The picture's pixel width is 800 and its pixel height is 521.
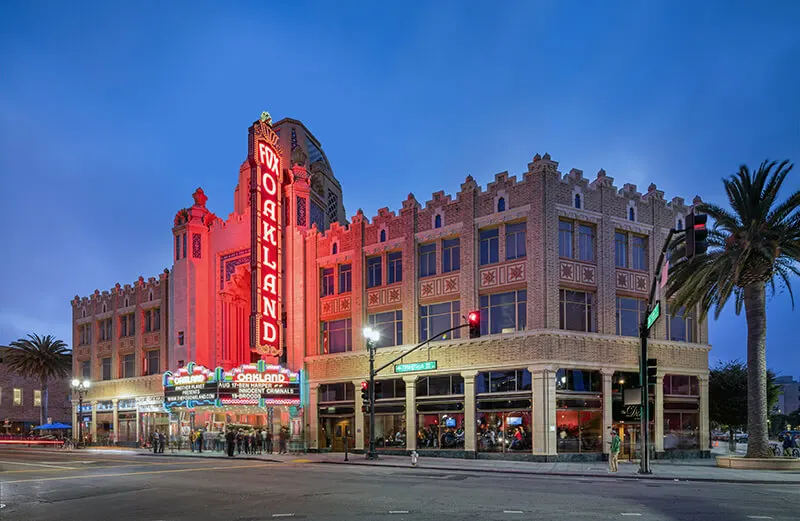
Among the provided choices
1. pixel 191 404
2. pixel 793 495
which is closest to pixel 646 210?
pixel 793 495

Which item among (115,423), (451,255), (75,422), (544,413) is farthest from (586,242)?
(75,422)

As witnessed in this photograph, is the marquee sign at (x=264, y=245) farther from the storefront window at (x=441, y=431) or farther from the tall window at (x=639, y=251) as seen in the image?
the tall window at (x=639, y=251)

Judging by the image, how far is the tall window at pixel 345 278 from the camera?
50.4 meters

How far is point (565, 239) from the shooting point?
1596 inches

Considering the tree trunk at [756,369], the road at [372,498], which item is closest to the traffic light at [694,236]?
the road at [372,498]

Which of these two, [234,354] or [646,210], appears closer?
[646,210]

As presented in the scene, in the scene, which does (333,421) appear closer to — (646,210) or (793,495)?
(646,210)

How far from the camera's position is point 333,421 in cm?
5041

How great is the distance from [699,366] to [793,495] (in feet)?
76.8

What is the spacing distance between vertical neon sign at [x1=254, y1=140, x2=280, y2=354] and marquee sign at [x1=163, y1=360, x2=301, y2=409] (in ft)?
6.14

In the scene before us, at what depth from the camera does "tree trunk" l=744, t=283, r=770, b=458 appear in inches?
1357

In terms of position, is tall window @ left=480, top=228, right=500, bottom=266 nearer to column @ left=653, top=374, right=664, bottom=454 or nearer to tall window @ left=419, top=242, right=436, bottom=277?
tall window @ left=419, top=242, right=436, bottom=277

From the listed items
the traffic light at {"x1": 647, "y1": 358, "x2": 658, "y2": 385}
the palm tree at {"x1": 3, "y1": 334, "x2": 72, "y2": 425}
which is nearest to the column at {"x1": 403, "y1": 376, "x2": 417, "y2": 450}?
the traffic light at {"x1": 647, "y1": 358, "x2": 658, "y2": 385}

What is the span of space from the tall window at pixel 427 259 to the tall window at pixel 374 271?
11.3 feet
